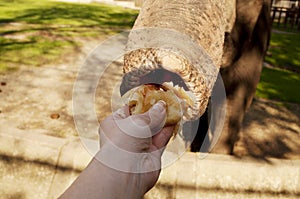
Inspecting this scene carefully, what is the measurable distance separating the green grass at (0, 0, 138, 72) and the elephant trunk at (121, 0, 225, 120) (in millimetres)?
4728

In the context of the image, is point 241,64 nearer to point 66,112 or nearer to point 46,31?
point 66,112

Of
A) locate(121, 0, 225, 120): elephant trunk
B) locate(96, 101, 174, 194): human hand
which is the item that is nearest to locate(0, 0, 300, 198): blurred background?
locate(96, 101, 174, 194): human hand

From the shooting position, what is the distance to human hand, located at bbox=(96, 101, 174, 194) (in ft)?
3.93

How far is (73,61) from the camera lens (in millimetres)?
6215

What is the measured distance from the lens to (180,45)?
41.6 inches

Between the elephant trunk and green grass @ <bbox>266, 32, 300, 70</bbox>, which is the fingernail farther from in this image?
green grass @ <bbox>266, 32, 300, 70</bbox>

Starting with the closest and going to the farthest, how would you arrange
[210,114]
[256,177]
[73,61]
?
[256,177] → [210,114] → [73,61]

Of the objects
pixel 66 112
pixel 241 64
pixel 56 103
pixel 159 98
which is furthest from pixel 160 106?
pixel 56 103

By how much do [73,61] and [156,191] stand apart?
Answer: 4.52 meters

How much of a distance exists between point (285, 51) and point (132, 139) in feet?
27.4

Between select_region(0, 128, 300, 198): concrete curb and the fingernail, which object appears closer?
the fingernail

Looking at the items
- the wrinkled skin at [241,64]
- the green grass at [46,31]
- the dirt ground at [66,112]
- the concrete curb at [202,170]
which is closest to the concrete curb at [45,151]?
the concrete curb at [202,170]

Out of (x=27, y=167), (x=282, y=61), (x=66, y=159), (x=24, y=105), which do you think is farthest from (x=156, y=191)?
(x=282, y=61)

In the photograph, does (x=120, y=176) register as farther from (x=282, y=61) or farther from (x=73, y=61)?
(x=282, y=61)
